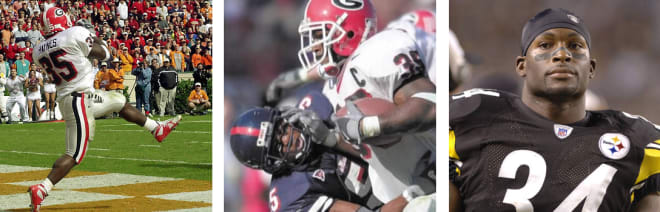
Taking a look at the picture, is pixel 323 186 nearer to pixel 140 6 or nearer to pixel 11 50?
pixel 11 50

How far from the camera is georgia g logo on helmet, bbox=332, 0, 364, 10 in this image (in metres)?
2.83

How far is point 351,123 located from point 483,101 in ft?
1.40

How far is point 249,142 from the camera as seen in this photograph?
3.03 metres

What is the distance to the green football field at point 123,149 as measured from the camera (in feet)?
26.0

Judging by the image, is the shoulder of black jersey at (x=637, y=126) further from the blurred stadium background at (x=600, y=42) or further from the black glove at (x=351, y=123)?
the black glove at (x=351, y=123)

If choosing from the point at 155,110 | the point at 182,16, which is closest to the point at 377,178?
the point at 155,110

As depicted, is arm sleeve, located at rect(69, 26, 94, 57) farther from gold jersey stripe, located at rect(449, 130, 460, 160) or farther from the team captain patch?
the team captain patch

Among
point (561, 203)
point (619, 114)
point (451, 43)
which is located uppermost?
point (451, 43)

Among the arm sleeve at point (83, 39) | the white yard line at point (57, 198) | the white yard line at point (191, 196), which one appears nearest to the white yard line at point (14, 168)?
the white yard line at point (57, 198)

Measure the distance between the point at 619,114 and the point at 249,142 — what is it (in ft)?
3.98

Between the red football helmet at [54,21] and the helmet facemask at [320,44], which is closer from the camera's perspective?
the helmet facemask at [320,44]

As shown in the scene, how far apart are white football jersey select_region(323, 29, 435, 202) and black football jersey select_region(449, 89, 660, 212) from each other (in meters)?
0.22

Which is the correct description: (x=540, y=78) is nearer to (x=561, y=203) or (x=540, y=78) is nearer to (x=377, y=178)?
(x=561, y=203)

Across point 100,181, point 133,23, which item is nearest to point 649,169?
point 100,181
